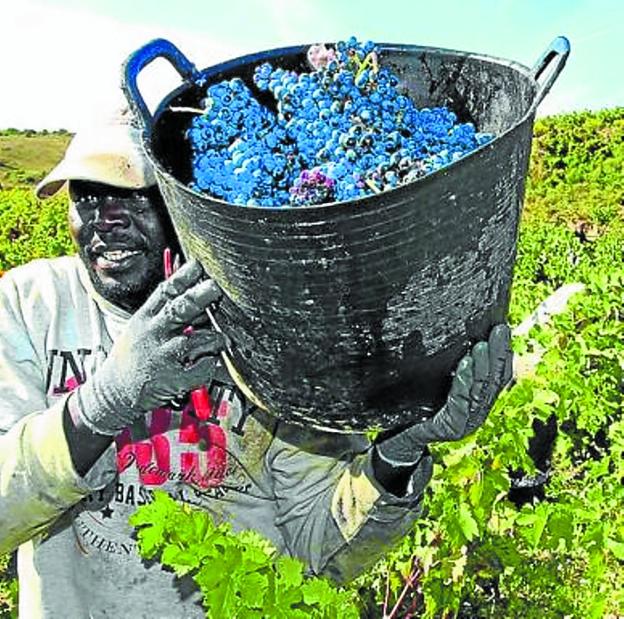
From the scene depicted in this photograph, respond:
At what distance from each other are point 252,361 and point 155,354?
27 cm

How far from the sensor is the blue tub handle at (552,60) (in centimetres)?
143

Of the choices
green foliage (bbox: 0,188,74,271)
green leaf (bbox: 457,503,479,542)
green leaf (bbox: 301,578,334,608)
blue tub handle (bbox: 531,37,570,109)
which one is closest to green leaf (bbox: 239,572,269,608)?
green leaf (bbox: 301,578,334,608)

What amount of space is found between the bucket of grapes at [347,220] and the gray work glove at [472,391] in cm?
2

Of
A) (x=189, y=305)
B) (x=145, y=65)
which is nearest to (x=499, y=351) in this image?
(x=189, y=305)

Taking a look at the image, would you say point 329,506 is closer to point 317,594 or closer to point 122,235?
point 317,594

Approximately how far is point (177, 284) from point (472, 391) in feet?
1.66

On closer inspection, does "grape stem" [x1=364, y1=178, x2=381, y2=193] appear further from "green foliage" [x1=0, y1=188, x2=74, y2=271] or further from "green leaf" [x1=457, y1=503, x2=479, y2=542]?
"green foliage" [x1=0, y1=188, x2=74, y2=271]

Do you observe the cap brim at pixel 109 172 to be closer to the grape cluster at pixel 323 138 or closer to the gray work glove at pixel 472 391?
the grape cluster at pixel 323 138

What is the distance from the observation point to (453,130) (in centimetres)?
143

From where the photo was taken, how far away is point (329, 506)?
2273mm

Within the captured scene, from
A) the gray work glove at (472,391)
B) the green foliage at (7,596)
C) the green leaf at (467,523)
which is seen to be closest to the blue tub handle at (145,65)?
the gray work glove at (472,391)

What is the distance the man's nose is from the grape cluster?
0.57 meters

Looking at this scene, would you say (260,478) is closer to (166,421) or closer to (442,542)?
(166,421)

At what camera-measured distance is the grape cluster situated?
4.31 feet
